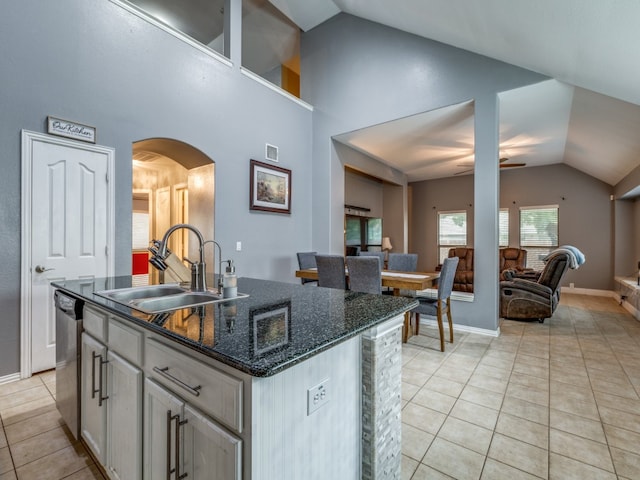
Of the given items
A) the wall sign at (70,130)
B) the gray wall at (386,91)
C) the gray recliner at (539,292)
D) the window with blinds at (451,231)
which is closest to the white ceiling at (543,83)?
→ the gray wall at (386,91)

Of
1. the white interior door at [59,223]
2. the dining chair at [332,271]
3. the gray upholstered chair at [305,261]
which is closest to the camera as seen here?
the white interior door at [59,223]

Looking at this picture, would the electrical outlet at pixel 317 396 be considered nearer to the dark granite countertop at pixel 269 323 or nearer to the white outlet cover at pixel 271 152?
the dark granite countertop at pixel 269 323

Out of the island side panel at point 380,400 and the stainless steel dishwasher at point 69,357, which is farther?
the stainless steel dishwasher at point 69,357

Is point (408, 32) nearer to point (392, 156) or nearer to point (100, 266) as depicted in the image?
point (392, 156)

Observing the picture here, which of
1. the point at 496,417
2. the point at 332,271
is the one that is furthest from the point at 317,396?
the point at 332,271

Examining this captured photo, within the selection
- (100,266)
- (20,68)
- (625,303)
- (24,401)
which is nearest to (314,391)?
(24,401)

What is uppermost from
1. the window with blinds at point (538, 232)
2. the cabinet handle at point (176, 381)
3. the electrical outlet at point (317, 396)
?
the window with blinds at point (538, 232)

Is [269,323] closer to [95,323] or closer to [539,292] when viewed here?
[95,323]

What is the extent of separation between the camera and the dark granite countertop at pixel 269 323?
2.64 feet

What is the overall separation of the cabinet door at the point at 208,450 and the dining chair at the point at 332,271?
2.51 metres

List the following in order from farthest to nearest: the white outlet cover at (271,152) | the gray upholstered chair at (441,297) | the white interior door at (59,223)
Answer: the white outlet cover at (271,152)
the gray upholstered chair at (441,297)
the white interior door at (59,223)

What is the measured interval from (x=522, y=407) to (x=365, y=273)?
1.67 m

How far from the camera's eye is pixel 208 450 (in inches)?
34.5

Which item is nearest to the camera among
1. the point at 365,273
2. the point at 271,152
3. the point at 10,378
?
the point at 10,378
